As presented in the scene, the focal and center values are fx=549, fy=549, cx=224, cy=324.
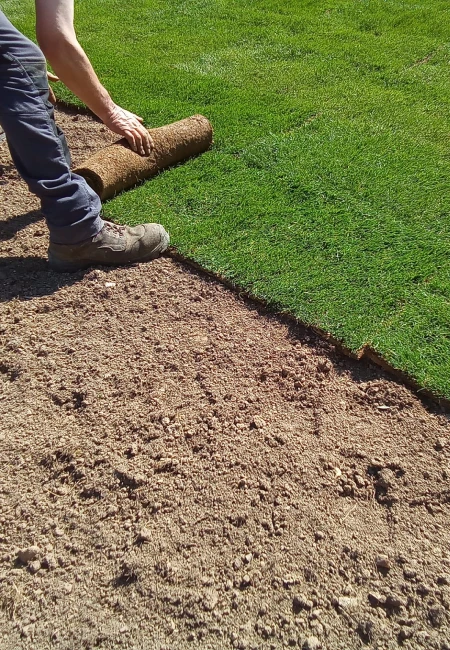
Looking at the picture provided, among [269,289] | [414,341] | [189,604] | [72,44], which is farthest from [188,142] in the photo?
[189,604]

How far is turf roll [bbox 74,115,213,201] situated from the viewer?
376 cm

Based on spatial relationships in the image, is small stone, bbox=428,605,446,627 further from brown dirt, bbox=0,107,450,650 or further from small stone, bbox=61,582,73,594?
small stone, bbox=61,582,73,594

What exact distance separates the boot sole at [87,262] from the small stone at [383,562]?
2158 millimetres

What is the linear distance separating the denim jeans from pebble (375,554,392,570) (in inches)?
88.2

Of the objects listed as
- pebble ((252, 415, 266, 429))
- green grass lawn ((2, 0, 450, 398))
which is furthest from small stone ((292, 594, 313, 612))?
green grass lawn ((2, 0, 450, 398))

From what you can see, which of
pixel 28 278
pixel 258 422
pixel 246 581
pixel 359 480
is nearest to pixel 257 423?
pixel 258 422

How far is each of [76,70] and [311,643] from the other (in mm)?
2876

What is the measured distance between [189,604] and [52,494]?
733 mm

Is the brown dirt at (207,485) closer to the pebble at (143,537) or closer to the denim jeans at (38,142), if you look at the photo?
the pebble at (143,537)

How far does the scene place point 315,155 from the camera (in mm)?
4258

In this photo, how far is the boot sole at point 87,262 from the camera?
3297mm

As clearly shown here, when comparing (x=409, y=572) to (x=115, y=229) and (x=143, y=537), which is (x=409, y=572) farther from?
(x=115, y=229)

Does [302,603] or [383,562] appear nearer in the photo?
[302,603]

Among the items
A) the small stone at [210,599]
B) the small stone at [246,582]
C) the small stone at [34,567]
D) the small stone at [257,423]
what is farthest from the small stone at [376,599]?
the small stone at [34,567]
